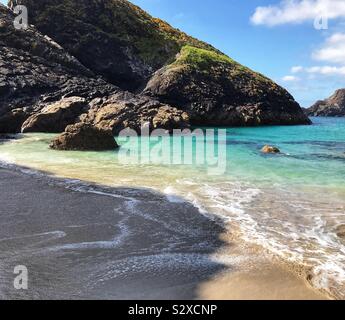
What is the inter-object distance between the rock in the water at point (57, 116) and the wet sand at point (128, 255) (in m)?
25.7

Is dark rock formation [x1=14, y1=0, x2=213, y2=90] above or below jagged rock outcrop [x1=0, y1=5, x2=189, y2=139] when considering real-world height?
above

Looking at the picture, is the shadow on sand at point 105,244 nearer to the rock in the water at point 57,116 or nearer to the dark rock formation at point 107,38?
the rock in the water at point 57,116

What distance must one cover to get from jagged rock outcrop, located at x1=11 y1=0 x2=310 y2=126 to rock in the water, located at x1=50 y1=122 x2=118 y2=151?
87.0ft

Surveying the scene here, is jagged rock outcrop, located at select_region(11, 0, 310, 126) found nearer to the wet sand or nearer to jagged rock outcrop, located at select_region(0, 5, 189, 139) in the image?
jagged rock outcrop, located at select_region(0, 5, 189, 139)

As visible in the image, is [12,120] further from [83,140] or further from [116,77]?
[116,77]

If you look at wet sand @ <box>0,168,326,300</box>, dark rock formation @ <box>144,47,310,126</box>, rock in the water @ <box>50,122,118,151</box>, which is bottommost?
wet sand @ <box>0,168,326,300</box>

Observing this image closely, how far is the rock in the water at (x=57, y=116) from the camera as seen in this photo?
35469 mm

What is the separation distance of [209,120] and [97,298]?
47.3 m

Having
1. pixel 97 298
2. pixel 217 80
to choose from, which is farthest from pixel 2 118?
pixel 97 298

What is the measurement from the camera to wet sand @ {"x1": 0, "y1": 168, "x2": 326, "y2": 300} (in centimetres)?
579

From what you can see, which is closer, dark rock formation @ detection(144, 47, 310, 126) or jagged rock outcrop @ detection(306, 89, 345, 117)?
dark rock formation @ detection(144, 47, 310, 126)

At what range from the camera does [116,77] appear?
53062 millimetres

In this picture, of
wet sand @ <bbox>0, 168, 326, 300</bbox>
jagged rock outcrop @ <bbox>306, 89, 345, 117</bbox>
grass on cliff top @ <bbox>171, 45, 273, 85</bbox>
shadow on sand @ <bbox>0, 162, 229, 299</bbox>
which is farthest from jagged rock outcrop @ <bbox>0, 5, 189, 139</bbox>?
jagged rock outcrop @ <bbox>306, 89, 345, 117</bbox>

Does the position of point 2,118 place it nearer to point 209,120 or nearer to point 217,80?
point 209,120
